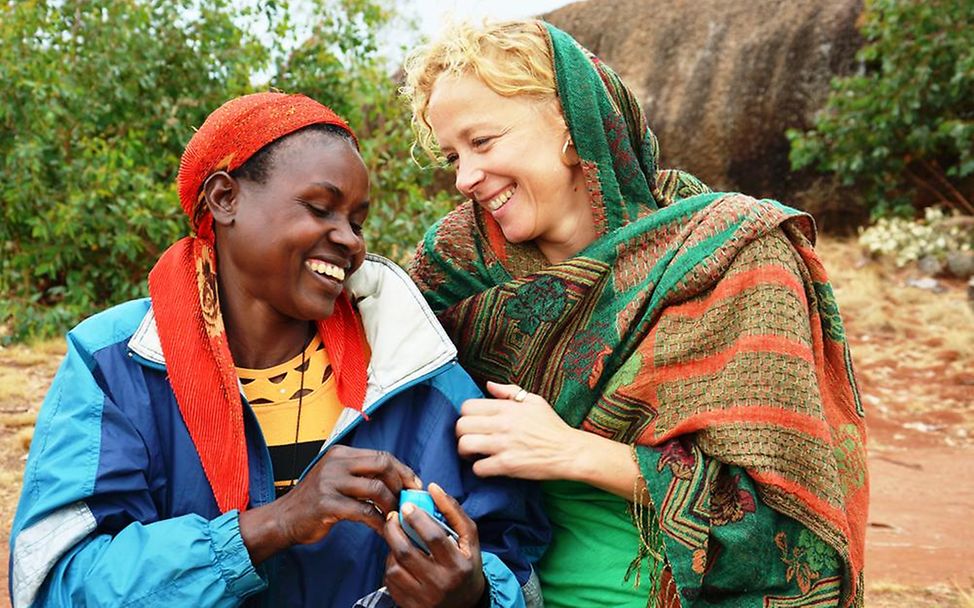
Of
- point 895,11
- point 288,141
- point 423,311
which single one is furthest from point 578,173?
point 895,11

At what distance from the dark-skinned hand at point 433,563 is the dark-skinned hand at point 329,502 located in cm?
5

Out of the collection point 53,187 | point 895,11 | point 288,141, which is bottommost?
point 895,11

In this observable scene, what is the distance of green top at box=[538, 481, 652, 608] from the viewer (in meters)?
2.36

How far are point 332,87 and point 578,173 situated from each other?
15.1 feet

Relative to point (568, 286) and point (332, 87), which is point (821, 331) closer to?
point (568, 286)

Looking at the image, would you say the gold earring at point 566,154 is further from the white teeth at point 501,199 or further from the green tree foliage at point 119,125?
the green tree foliage at point 119,125

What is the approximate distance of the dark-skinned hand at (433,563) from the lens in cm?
186

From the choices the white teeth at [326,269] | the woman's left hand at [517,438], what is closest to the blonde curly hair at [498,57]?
the white teeth at [326,269]

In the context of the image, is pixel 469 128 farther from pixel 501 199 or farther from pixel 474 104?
pixel 501 199

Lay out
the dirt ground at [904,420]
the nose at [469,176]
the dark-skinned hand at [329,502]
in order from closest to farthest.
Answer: the dark-skinned hand at [329,502] → the nose at [469,176] → the dirt ground at [904,420]

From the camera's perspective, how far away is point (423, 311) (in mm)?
2260

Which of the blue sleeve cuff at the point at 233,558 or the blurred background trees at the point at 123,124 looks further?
the blurred background trees at the point at 123,124

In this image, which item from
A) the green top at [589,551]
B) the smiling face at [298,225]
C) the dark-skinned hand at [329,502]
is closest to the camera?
the dark-skinned hand at [329,502]

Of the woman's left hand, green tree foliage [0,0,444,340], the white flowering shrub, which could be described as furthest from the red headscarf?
the white flowering shrub
